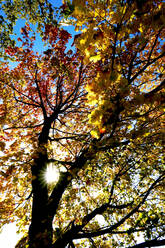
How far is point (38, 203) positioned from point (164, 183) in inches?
193

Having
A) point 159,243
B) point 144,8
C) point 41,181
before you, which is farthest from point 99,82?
point 41,181

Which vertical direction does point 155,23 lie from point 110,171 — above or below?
above

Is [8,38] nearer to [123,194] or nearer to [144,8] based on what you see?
[144,8]

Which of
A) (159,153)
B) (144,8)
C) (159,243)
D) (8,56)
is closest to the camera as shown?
(144,8)

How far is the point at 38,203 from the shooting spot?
3789 millimetres

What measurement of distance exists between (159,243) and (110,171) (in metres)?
4.04

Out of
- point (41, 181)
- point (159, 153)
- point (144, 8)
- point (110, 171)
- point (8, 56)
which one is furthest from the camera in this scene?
point (110, 171)

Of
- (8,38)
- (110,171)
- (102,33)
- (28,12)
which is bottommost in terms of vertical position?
(110,171)

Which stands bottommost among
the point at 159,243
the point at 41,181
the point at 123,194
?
the point at 159,243

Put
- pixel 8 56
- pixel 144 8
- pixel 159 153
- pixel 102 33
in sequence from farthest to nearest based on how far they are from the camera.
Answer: pixel 8 56 < pixel 159 153 < pixel 102 33 < pixel 144 8

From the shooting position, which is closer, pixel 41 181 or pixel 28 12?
pixel 41 181

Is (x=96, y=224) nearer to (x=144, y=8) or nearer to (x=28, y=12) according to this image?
(x=144, y=8)

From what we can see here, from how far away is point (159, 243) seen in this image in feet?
8.15

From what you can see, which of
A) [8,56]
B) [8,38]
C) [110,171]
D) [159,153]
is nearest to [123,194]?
[110,171]
